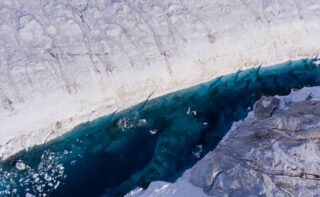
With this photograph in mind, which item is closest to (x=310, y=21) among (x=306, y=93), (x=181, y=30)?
(x=306, y=93)

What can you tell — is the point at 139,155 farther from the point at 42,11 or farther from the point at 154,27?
the point at 42,11

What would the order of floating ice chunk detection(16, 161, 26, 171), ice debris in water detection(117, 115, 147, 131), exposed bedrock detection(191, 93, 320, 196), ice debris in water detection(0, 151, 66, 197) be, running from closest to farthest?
1. exposed bedrock detection(191, 93, 320, 196)
2. ice debris in water detection(0, 151, 66, 197)
3. floating ice chunk detection(16, 161, 26, 171)
4. ice debris in water detection(117, 115, 147, 131)

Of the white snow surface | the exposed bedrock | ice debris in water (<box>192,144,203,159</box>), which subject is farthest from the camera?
the white snow surface

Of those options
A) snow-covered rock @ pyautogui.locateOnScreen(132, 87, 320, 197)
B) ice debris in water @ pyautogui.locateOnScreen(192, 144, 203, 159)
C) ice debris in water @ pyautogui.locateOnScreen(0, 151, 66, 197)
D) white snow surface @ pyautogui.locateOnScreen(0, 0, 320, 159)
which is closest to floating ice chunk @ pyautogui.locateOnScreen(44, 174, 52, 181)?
ice debris in water @ pyautogui.locateOnScreen(0, 151, 66, 197)

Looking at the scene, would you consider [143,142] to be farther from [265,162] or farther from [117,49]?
[265,162]

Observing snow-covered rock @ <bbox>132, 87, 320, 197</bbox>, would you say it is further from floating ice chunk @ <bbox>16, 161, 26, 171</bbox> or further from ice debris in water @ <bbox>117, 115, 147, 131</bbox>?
floating ice chunk @ <bbox>16, 161, 26, 171</bbox>

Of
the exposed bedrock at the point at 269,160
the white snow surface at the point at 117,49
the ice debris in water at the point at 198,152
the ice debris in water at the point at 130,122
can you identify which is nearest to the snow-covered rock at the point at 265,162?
the exposed bedrock at the point at 269,160

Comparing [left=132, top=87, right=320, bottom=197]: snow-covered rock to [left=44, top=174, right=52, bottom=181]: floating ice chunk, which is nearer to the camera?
[left=132, top=87, right=320, bottom=197]: snow-covered rock
